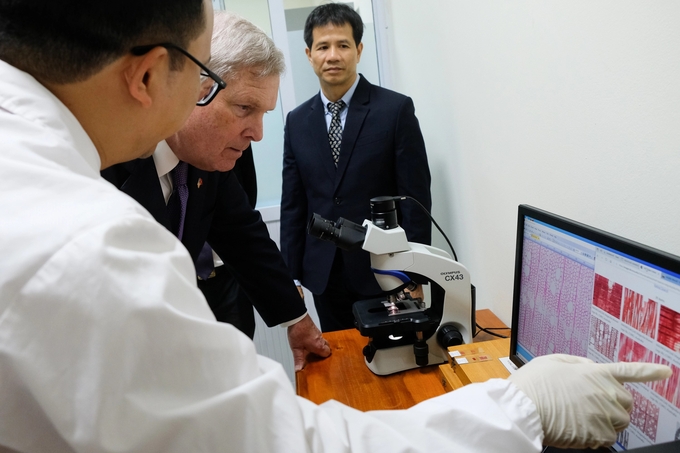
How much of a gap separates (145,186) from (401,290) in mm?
658

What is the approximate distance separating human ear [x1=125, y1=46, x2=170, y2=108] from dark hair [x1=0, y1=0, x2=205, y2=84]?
2cm

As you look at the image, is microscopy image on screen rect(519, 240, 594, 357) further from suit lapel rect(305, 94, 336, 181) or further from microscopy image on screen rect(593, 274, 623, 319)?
suit lapel rect(305, 94, 336, 181)

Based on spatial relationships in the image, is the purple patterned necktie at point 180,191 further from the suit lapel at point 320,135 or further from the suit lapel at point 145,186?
the suit lapel at point 320,135

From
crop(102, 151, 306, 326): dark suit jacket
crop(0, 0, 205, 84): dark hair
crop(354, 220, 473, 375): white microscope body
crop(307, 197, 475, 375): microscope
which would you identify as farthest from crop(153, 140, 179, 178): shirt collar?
crop(0, 0, 205, 84): dark hair

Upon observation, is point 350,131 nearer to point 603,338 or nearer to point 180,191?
point 180,191

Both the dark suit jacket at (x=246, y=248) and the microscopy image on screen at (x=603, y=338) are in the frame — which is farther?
the dark suit jacket at (x=246, y=248)

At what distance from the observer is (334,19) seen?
1.97 m

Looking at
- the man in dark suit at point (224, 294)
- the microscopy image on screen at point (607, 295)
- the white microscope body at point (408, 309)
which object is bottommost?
the man in dark suit at point (224, 294)

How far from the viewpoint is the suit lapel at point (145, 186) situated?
1022mm

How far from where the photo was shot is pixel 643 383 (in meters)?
0.62

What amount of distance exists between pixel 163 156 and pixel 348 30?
1.16 meters

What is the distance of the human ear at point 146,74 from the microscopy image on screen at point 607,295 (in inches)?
26.1

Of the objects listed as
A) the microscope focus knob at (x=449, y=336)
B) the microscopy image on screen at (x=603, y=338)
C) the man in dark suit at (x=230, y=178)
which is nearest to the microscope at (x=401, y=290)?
the microscope focus knob at (x=449, y=336)

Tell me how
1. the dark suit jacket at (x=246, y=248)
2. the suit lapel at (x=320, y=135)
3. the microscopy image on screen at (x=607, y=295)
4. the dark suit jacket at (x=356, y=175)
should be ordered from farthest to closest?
1. the suit lapel at (x=320, y=135)
2. the dark suit jacket at (x=356, y=175)
3. the dark suit jacket at (x=246, y=248)
4. the microscopy image on screen at (x=607, y=295)
